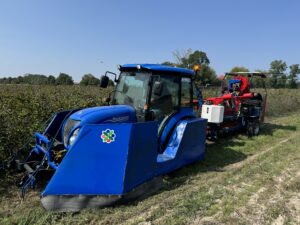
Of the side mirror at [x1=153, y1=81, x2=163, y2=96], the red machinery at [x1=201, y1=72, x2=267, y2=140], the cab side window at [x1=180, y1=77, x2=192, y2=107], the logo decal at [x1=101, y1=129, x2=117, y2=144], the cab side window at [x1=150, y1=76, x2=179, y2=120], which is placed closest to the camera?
the logo decal at [x1=101, y1=129, x2=117, y2=144]

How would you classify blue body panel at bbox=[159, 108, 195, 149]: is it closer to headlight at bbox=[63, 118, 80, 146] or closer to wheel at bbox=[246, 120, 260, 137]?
headlight at bbox=[63, 118, 80, 146]

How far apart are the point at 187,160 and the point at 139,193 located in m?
1.70

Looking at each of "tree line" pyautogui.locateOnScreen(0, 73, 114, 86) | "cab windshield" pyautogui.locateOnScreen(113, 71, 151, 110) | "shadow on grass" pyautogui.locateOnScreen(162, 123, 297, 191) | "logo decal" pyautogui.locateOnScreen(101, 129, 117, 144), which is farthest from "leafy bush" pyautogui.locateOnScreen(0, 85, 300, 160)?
"tree line" pyautogui.locateOnScreen(0, 73, 114, 86)

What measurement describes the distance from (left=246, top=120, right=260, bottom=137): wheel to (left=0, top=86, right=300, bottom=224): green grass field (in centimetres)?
200

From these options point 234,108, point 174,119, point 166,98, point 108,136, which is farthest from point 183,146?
point 234,108

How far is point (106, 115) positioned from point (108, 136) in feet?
1.90

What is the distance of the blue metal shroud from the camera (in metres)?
3.81

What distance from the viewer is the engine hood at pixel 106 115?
437 cm

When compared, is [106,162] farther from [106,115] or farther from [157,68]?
[157,68]

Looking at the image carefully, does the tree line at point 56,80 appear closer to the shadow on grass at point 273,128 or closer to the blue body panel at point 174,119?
the shadow on grass at point 273,128

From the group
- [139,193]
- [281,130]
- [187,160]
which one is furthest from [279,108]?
[139,193]

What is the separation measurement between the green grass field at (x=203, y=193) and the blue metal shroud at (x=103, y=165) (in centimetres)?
24

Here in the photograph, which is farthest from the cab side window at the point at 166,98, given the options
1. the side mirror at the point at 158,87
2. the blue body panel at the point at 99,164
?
the blue body panel at the point at 99,164

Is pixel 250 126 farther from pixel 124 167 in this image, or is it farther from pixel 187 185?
pixel 124 167
